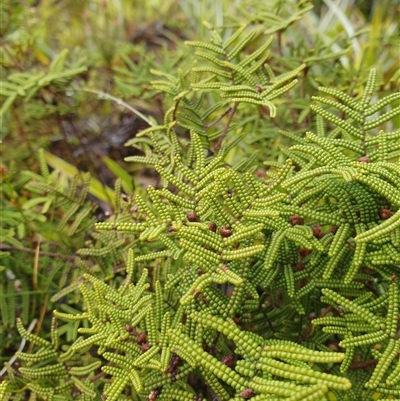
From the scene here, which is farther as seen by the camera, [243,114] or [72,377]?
[243,114]

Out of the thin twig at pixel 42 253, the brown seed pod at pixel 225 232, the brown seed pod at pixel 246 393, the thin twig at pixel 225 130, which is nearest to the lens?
the brown seed pod at pixel 246 393

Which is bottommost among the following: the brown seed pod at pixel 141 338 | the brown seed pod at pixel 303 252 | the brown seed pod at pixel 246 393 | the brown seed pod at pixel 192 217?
the brown seed pod at pixel 141 338

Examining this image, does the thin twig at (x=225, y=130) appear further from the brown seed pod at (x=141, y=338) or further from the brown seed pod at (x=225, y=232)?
the brown seed pod at (x=141, y=338)

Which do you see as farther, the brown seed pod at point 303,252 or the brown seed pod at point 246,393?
the brown seed pod at point 303,252

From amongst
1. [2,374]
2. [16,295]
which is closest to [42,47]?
[16,295]

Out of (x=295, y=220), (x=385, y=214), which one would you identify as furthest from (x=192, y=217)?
(x=385, y=214)

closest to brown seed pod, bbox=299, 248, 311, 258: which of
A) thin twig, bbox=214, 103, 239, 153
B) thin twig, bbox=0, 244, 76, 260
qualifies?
thin twig, bbox=214, 103, 239, 153

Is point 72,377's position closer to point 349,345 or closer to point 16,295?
point 16,295

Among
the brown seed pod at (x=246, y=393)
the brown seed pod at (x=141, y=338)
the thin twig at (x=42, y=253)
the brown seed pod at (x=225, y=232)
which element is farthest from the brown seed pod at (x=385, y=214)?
the thin twig at (x=42, y=253)

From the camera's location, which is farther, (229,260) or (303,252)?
(303,252)

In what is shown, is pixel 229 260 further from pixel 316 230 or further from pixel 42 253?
pixel 42 253

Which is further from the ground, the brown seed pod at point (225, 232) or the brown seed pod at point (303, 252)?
the brown seed pod at point (225, 232)
